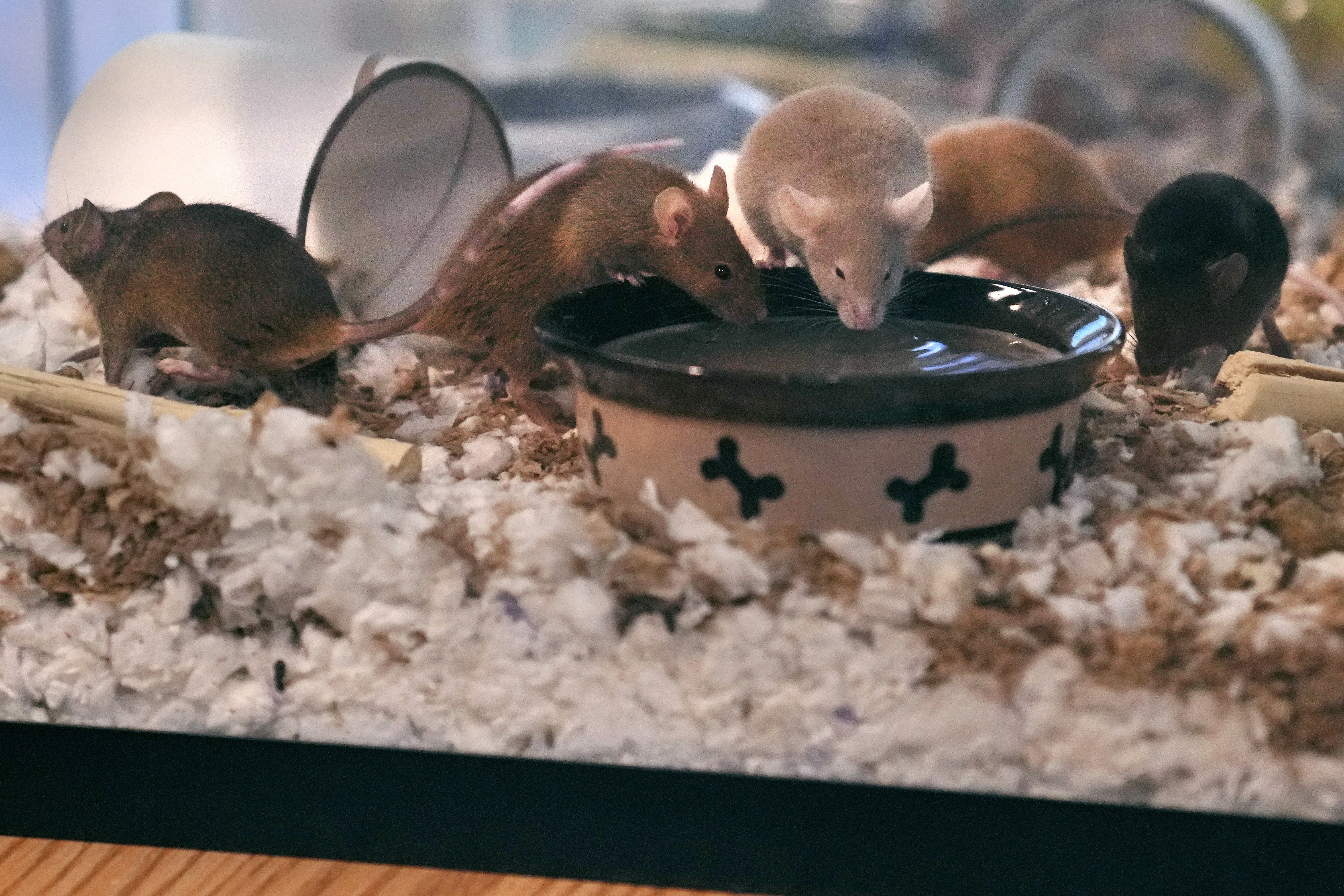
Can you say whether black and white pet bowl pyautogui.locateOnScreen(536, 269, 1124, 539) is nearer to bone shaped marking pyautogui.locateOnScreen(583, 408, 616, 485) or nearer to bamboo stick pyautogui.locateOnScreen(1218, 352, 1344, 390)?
bone shaped marking pyautogui.locateOnScreen(583, 408, 616, 485)

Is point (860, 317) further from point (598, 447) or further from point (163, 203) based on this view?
point (163, 203)

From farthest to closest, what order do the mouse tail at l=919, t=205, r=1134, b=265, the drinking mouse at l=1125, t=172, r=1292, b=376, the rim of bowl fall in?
the mouse tail at l=919, t=205, r=1134, b=265
the drinking mouse at l=1125, t=172, r=1292, b=376
the rim of bowl

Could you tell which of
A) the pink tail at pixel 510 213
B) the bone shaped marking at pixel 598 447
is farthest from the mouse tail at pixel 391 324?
the bone shaped marking at pixel 598 447

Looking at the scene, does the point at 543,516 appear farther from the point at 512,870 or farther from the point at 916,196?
the point at 916,196

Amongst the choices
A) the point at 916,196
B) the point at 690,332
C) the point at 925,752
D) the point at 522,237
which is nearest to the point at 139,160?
the point at 522,237

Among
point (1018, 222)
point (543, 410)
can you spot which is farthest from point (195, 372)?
point (1018, 222)

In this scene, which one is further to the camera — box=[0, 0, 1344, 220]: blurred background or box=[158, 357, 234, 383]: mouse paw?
box=[0, 0, 1344, 220]: blurred background

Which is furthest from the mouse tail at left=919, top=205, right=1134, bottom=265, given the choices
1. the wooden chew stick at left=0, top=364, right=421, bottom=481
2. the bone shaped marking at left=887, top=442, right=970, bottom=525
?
the wooden chew stick at left=0, top=364, right=421, bottom=481
